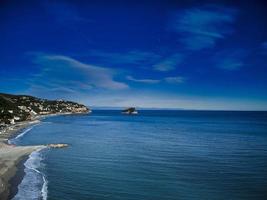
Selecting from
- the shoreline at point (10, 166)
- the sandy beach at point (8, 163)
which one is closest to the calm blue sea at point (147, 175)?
the shoreline at point (10, 166)

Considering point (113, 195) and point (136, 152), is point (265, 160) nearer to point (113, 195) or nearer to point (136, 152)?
point (136, 152)

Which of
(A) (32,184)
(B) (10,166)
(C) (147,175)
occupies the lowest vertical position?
(A) (32,184)

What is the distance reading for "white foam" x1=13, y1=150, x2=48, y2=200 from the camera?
31194 millimetres

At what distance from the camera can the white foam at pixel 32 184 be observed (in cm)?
3119

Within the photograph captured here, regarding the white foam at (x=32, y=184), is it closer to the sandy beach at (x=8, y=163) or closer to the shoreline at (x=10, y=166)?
the shoreline at (x=10, y=166)

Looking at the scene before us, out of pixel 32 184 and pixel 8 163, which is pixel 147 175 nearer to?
pixel 32 184

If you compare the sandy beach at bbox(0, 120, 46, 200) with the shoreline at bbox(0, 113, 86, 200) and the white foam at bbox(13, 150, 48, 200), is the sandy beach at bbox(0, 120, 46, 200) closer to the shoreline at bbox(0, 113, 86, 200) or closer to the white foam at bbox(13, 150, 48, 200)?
the shoreline at bbox(0, 113, 86, 200)

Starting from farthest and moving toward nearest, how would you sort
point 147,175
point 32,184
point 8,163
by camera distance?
1. point 8,163
2. point 147,175
3. point 32,184

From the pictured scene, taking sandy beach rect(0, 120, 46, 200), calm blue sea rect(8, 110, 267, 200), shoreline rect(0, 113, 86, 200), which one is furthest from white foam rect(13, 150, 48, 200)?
sandy beach rect(0, 120, 46, 200)

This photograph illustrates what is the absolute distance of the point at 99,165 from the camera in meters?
46.5

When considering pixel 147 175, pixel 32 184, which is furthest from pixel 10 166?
pixel 147 175

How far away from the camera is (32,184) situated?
35.8 metres

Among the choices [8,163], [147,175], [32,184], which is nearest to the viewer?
[32,184]

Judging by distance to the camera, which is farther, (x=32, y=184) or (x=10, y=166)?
(x=10, y=166)
